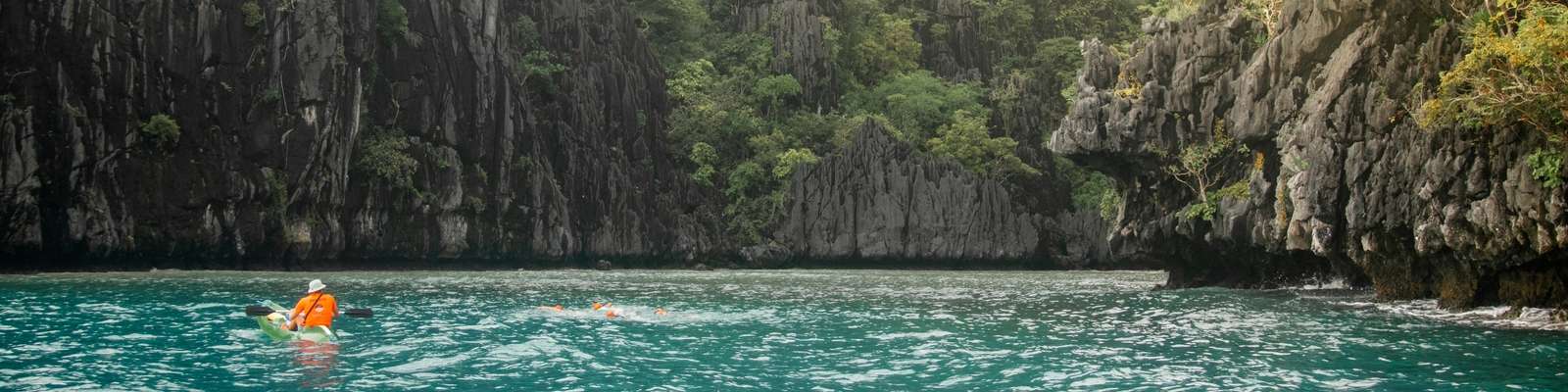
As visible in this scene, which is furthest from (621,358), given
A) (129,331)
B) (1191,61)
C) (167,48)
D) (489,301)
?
(167,48)

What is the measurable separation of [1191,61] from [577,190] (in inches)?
1463

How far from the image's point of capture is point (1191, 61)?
4472cm

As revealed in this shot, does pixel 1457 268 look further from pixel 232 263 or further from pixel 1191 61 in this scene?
pixel 232 263

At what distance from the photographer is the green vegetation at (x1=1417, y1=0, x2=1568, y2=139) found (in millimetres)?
23578

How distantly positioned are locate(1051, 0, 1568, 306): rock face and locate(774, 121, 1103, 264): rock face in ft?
89.4

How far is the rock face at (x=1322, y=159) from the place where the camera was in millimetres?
26547

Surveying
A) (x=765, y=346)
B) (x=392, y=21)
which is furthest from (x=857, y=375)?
(x=392, y=21)

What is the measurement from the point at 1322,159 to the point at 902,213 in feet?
147

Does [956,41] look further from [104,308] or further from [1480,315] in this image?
[104,308]

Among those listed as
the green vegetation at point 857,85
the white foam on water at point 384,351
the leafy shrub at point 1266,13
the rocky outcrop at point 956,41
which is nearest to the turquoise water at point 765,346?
the white foam on water at point 384,351

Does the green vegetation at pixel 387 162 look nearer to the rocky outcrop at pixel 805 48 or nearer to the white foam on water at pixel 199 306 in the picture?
the rocky outcrop at pixel 805 48

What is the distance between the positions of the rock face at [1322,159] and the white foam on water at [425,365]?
18.6 m

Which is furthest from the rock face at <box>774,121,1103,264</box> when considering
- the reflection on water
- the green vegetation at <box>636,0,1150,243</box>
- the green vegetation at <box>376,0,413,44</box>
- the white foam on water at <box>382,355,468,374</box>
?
the white foam on water at <box>382,355,468,374</box>

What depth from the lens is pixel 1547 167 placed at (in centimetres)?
2419
